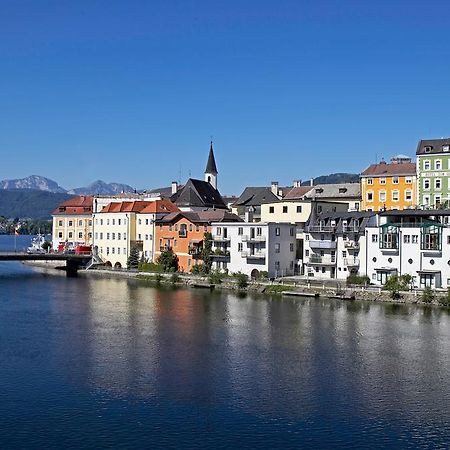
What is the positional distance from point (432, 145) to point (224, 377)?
3616 cm

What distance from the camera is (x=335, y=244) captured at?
157 ft

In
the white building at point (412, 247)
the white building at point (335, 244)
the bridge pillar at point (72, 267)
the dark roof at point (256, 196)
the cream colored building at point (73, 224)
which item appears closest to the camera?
the white building at point (412, 247)

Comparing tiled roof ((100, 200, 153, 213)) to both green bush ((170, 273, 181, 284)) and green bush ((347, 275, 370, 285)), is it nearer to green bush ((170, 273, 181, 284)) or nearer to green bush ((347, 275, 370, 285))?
green bush ((170, 273, 181, 284))

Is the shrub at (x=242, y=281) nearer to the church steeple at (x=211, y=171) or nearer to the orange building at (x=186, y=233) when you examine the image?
the orange building at (x=186, y=233)

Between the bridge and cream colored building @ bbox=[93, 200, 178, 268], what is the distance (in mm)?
1880

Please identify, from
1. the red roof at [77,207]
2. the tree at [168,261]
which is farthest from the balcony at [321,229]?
the red roof at [77,207]

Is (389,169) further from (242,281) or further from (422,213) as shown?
(242,281)

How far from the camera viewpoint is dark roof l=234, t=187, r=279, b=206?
6330 centimetres

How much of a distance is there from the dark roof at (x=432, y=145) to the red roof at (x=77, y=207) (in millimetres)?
34669

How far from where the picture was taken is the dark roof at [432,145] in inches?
2062

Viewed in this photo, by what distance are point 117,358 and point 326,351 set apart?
7.96 metres

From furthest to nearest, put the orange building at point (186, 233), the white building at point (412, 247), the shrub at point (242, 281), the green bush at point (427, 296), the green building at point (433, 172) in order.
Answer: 1. the orange building at point (186, 233)
2. the green building at point (433, 172)
3. the shrub at point (242, 281)
4. the white building at point (412, 247)
5. the green bush at point (427, 296)

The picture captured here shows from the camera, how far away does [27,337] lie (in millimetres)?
28797

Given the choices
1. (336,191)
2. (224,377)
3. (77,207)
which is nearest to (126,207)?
Result: (77,207)
